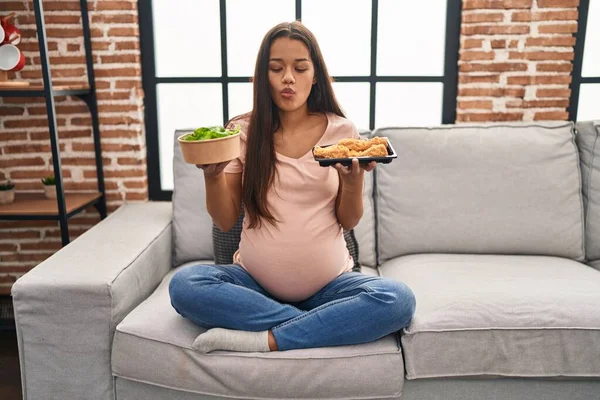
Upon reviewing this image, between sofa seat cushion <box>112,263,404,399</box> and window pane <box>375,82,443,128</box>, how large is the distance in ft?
4.29

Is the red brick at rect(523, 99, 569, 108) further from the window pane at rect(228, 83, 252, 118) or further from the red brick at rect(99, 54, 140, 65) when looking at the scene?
the red brick at rect(99, 54, 140, 65)

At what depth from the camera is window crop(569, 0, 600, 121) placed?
2254 mm

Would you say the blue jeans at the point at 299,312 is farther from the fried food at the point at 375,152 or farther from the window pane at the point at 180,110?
the window pane at the point at 180,110

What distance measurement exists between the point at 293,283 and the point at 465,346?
515 millimetres

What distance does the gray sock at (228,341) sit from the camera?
1371 mm

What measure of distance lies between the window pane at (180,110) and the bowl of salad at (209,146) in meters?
1.18

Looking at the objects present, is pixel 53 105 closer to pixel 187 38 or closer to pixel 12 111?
pixel 12 111

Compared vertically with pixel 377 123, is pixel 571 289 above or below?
below

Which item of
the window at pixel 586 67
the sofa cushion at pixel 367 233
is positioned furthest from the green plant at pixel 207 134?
the window at pixel 586 67

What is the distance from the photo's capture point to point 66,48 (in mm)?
2248

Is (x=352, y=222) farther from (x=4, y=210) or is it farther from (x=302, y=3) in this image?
(x=4, y=210)

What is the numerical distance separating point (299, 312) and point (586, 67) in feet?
6.09

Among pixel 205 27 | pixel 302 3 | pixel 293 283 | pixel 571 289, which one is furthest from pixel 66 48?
pixel 571 289

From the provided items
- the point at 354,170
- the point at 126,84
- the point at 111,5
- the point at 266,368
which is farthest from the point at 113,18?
the point at 266,368
